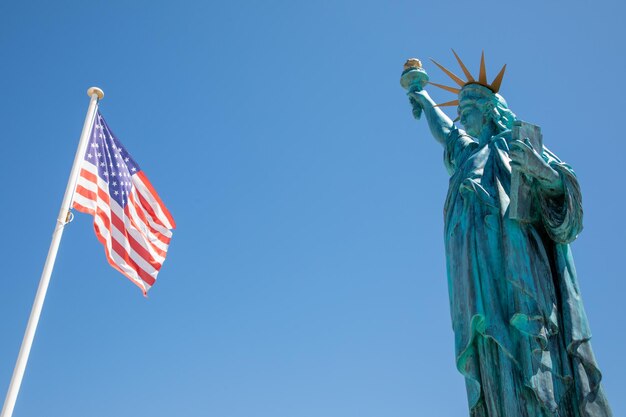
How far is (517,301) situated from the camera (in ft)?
19.8

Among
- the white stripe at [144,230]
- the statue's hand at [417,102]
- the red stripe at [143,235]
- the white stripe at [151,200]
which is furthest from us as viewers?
the white stripe at [151,200]

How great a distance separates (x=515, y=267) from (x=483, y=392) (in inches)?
50.2

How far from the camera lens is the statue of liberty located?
5.72 m

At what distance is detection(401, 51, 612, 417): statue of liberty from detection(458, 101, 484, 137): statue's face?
12.0 inches

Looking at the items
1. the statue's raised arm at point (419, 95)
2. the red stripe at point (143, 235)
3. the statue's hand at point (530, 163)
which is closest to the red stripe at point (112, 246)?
the red stripe at point (143, 235)

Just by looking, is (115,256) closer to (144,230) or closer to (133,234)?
(133,234)

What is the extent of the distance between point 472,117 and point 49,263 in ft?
20.4

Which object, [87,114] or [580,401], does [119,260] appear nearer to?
[87,114]

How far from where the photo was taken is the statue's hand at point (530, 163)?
6.33 m

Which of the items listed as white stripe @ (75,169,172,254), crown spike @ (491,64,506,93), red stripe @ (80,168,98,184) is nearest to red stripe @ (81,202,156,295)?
white stripe @ (75,169,172,254)

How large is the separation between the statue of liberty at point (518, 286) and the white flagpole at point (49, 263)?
5.48 metres

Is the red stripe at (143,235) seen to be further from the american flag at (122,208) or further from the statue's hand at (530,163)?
the statue's hand at (530,163)

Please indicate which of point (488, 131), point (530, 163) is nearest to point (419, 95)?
point (488, 131)

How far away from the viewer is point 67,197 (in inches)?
370
